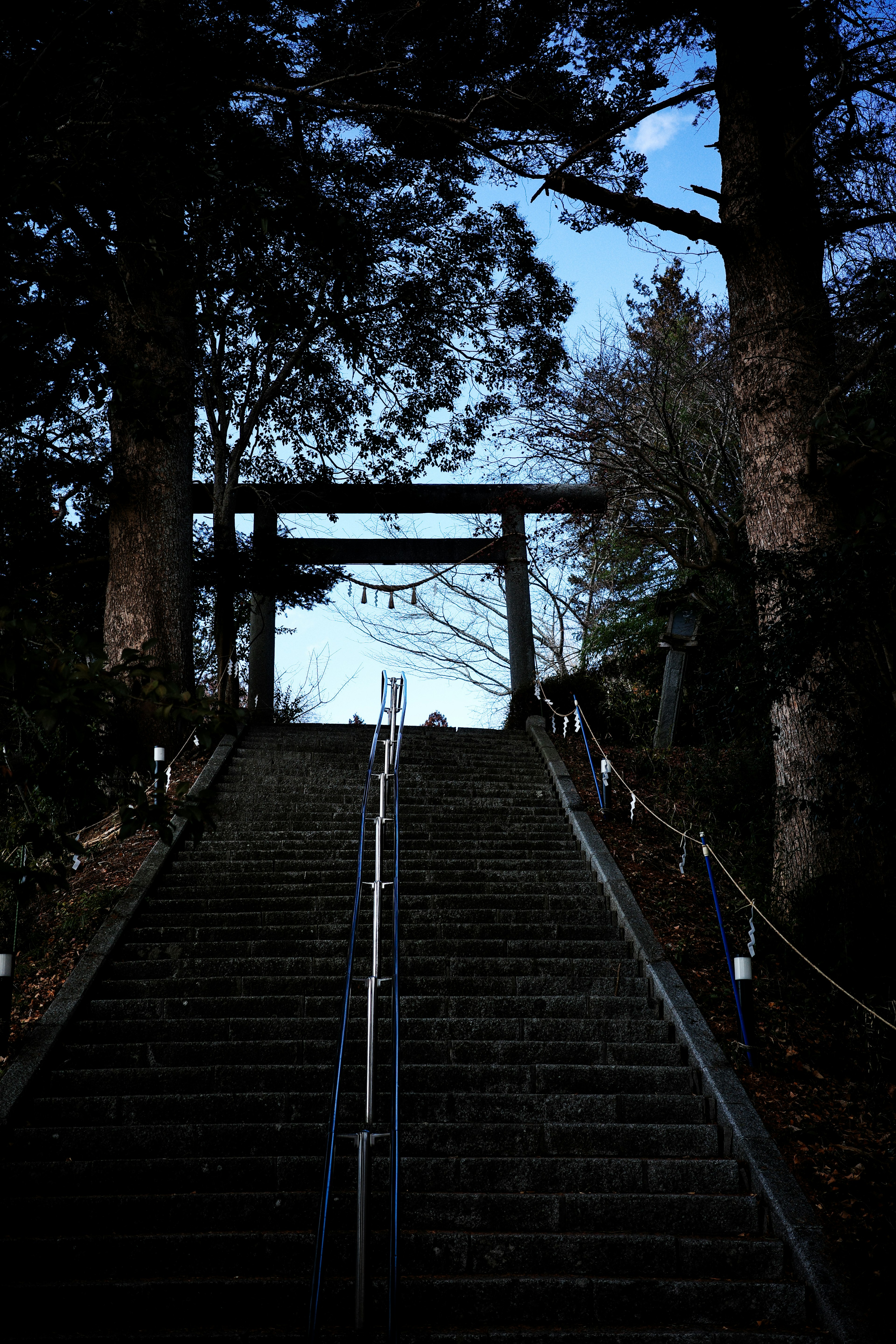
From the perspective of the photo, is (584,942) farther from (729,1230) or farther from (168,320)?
(168,320)

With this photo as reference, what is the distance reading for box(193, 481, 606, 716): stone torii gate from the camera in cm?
1422

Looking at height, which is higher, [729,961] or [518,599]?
[518,599]

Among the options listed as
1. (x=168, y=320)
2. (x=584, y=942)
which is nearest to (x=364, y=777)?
(x=584, y=942)

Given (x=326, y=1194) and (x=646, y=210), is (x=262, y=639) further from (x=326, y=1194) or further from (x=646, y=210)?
(x=326, y=1194)

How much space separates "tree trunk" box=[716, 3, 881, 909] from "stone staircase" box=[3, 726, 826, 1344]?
1.90 m

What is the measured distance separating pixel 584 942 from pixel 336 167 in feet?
29.4

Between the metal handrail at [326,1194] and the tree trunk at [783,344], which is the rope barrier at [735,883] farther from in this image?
the metal handrail at [326,1194]

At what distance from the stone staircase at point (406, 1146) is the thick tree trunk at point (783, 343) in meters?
1.94

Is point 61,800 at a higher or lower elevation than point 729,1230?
higher

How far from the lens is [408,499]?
14719mm

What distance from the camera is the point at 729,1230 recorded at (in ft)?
14.7

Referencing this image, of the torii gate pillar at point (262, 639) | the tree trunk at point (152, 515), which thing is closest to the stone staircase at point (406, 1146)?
the tree trunk at point (152, 515)

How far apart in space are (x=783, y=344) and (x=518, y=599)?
7.15 m

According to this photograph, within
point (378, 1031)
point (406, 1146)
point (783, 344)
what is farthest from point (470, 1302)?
point (783, 344)
